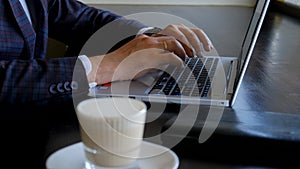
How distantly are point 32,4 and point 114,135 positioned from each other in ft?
2.72

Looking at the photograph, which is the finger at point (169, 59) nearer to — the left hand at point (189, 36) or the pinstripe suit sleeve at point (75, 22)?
the left hand at point (189, 36)

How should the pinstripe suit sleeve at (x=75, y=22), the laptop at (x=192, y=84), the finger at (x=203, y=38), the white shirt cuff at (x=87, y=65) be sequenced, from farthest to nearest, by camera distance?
the pinstripe suit sleeve at (x=75, y=22)
the finger at (x=203, y=38)
the white shirt cuff at (x=87, y=65)
the laptop at (x=192, y=84)

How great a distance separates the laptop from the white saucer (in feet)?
0.79

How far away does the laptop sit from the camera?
74 cm

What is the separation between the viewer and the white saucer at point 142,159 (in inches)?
18.1

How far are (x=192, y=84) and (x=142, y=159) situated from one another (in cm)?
40

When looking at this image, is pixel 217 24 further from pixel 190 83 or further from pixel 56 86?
pixel 56 86

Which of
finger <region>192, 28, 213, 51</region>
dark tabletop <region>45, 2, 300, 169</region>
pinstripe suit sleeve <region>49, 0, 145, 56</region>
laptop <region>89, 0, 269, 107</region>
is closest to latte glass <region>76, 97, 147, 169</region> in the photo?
dark tabletop <region>45, 2, 300, 169</region>

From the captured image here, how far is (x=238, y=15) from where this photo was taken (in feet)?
6.91

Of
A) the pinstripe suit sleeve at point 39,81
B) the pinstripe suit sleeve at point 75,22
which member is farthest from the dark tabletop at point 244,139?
the pinstripe suit sleeve at point 75,22

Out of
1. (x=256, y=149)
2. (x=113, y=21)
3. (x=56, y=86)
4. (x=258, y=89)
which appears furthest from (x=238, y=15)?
(x=256, y=149)

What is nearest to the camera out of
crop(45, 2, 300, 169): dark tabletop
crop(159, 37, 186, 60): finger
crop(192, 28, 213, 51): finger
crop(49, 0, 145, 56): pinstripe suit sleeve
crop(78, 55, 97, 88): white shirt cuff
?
crop(45, 2, 300, 169): dark tabletop

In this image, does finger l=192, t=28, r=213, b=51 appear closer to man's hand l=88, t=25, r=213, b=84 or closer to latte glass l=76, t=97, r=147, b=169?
man's hand l=88, t=25, r=213, b=84

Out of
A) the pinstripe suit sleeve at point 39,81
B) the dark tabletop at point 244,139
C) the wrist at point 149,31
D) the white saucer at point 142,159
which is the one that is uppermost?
the white saucer at point 142,159
